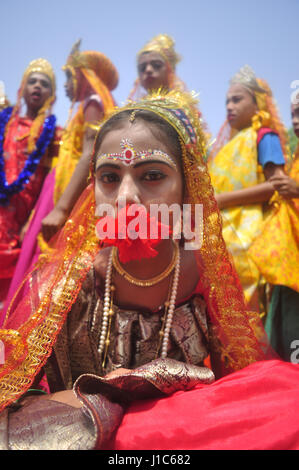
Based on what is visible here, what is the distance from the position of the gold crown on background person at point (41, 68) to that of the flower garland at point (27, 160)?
0.45 meters

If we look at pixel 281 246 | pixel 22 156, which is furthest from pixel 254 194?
pixel 22 156

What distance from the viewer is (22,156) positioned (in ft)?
10.1

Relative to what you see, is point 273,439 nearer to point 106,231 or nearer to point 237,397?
point 237,397

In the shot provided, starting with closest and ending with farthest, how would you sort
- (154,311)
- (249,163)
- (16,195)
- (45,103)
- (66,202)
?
(154,311) < (66,202) < (249,163) < (16,195) < (45,103)

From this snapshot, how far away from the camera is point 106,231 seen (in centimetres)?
118

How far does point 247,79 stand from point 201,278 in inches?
79.1

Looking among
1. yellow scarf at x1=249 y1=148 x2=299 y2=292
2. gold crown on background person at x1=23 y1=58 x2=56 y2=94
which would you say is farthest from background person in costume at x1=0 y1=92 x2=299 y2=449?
gold crown on background person at x1=23 y1=58 x2=56 y2=94

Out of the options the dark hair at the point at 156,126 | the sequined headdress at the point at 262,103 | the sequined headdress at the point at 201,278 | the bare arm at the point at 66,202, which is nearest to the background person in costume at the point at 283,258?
the sequined headdress at the point at 262,103

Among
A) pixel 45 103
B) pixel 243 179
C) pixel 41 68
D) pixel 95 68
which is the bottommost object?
pixel 243 179

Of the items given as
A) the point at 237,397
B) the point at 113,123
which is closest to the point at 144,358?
the point at 237,397

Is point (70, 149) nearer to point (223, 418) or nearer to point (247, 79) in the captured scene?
point (247, 79)

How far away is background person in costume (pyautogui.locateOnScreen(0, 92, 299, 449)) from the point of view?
2.98ft

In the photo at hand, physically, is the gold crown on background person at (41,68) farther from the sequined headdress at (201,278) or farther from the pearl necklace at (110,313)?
the pearl necklace at (110,313)
